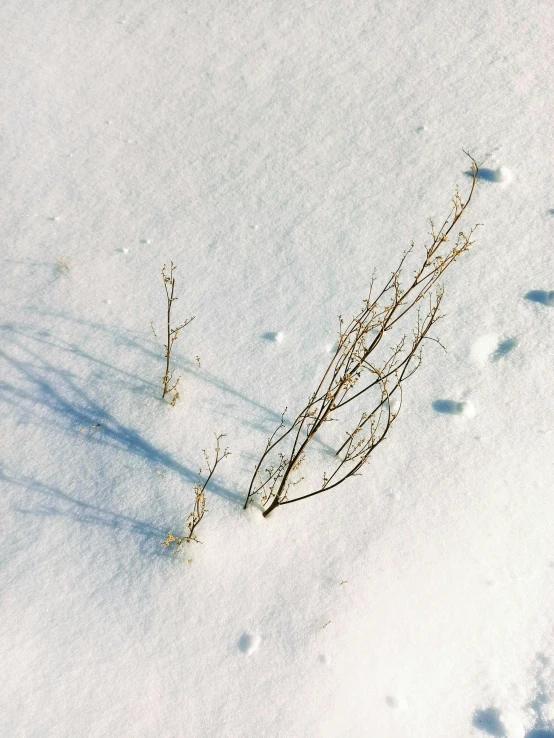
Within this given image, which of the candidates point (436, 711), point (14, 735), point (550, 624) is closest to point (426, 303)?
point (550, 624)

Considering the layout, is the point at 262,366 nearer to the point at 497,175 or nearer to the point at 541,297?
the point at 541,297

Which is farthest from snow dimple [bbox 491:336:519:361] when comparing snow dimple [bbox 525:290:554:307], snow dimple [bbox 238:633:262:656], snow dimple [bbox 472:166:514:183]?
snow dimple [bbox 238:633:262:656]

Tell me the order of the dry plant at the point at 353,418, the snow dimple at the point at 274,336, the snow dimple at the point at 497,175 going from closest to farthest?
the dry plant at the point at 353,418 → the snow dimple at the point at 274,336 → the snow dimple at the point at 497,175

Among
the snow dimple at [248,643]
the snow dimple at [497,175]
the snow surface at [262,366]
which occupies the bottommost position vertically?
the snow dimple at [248,643]

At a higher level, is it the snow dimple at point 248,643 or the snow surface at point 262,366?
the snow surface at point 262,366

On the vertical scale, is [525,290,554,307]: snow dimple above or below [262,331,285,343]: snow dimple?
above

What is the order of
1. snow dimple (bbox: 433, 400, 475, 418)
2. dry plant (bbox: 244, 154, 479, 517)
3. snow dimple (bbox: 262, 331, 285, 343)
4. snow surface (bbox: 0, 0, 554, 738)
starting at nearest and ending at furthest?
snow surface (bbox: 0, 0, 554, 738), dry plant (bbox: 244, 154, 479, 517), snow dimple (bbox: 433, 400, 475, 418), snow dimple (bbox: 262, 331, 285, 343)

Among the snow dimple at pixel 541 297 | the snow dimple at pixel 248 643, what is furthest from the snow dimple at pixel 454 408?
the snow dimple at pixel 248 643

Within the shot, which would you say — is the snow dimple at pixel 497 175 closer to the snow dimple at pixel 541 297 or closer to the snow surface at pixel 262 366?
the snow surface at pixel 262 366

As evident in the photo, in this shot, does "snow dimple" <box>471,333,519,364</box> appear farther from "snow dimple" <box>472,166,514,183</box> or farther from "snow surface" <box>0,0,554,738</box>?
"snow dimple" <box>472,166,514,183</box>
